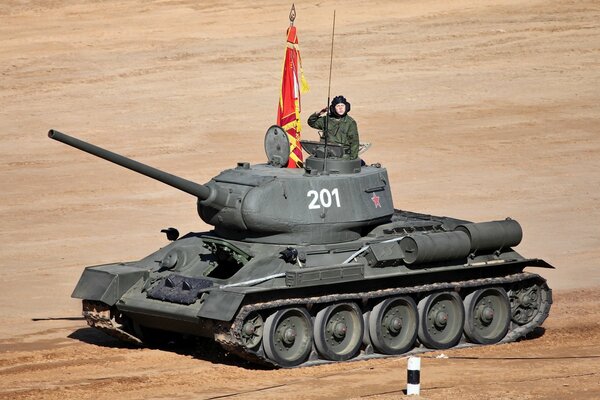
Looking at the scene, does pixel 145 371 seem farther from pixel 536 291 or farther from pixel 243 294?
pixel 536 291

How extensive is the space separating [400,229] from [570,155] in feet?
49.9

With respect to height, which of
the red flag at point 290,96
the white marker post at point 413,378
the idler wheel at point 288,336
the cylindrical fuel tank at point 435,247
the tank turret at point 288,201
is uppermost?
the red flag at point 290,96

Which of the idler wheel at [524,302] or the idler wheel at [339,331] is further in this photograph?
the idler wheel at [524,302]

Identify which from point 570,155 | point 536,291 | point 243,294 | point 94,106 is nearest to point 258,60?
point 94,106

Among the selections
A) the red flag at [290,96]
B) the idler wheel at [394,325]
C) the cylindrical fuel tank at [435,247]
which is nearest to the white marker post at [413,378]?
the idler wheel at [394,325]

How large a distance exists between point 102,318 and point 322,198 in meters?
3.31

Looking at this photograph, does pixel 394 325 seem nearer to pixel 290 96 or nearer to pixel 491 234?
pixel 491 234

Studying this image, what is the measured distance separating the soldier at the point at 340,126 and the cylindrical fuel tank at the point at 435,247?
1721 mm

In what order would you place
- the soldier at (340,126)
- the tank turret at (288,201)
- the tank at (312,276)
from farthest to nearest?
1. the soldier at (340,126)
2. the tank turret at (288,201)
3. the tank at (312,276)

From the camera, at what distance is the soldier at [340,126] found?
23.7 m

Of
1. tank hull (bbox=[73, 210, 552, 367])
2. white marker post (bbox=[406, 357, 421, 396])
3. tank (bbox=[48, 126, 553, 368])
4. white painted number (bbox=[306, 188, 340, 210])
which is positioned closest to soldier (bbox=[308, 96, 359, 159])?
tank (bbox=[48, 126, 553, 368])

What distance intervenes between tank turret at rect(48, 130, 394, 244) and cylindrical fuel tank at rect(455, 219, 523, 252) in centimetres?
126

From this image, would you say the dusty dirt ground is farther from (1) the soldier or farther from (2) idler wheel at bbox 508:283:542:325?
(1) the soldier

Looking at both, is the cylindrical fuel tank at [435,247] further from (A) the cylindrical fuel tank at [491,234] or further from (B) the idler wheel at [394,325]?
(B) the idler wheel at [394,325]
